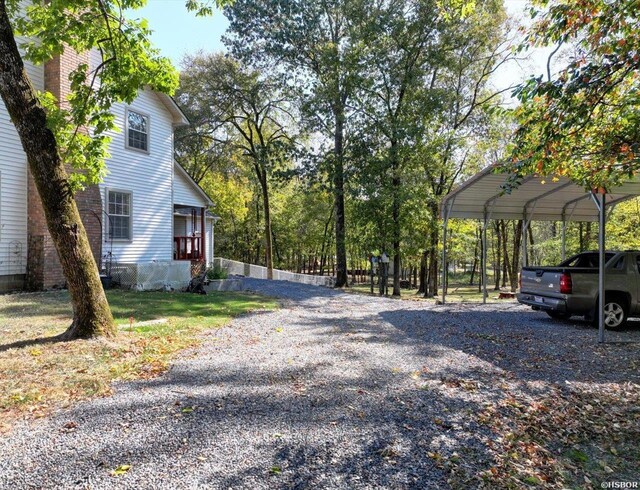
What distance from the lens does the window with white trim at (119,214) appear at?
13922 millimetres

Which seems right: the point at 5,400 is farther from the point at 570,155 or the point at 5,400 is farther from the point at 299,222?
the point at 299,222

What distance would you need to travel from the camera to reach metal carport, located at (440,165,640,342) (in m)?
10.7

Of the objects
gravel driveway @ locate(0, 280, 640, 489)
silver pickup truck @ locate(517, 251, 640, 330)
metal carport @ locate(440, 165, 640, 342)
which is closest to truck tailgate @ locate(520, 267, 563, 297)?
silver pickup truck @ locate(517, 251, 640, 330)

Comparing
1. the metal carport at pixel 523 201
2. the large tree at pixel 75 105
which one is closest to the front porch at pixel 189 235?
the metal carport at pixel 523 201

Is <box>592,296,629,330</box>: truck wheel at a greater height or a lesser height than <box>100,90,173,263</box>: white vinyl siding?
lesser

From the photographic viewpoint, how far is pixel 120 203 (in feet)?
46.9

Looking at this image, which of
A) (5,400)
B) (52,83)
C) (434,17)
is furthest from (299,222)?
(5,400)

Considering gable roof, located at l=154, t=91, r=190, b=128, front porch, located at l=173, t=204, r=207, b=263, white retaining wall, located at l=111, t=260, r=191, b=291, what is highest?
gable roof, located at l=154, t=91, r=190, b=128

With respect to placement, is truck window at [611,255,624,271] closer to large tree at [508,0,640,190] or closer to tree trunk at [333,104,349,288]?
large tree at [508,0,640,190]

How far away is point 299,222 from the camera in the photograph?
4053 centimetres

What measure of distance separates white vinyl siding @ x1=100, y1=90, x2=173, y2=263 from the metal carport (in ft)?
33.7

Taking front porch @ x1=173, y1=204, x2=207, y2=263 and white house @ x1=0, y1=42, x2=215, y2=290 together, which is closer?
white house @ x1=0, y1=42, x2=215, y2=290

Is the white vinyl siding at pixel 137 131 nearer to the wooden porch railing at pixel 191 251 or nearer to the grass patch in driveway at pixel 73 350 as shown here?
the wooden porch railing at pixel 191 251

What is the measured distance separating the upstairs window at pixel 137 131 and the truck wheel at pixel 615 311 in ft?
47.3
